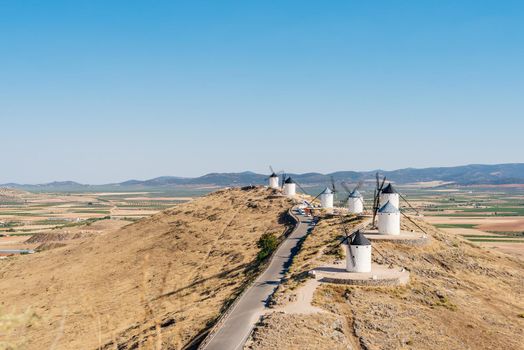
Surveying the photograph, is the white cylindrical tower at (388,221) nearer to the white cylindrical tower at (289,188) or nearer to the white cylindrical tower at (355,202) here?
the white cylindrical tower at (355,202)

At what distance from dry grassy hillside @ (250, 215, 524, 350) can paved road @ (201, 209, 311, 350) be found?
52.1 inches

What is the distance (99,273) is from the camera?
8025 centimetres

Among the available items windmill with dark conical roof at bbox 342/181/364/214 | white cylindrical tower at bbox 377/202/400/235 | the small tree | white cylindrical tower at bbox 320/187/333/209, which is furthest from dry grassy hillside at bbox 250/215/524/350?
white cylindrical tower at bbox 320/187/333/209

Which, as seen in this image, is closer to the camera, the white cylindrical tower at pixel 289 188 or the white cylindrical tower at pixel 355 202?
the white cylindrical tower at pixel 355 202

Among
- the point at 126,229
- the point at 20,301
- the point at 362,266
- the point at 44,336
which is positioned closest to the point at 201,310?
the point at 362,266

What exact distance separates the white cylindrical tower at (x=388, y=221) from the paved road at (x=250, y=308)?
10.9 metres

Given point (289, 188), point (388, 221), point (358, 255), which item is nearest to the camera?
point (358, 255)

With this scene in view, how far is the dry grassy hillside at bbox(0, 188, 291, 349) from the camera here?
169 ft

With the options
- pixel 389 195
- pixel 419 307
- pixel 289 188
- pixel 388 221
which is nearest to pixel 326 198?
pixel 289 188

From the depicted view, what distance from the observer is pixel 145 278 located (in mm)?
72312

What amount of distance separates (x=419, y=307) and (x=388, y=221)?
20595 mm

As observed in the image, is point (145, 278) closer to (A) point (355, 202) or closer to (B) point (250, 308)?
(A) point (355, 202)

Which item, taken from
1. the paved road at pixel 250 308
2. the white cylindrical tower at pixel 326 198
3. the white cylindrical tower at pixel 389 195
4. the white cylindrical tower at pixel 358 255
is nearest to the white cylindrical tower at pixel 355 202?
the white cylindrical tower at pixel 326 198

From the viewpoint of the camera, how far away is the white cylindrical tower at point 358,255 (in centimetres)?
4822
